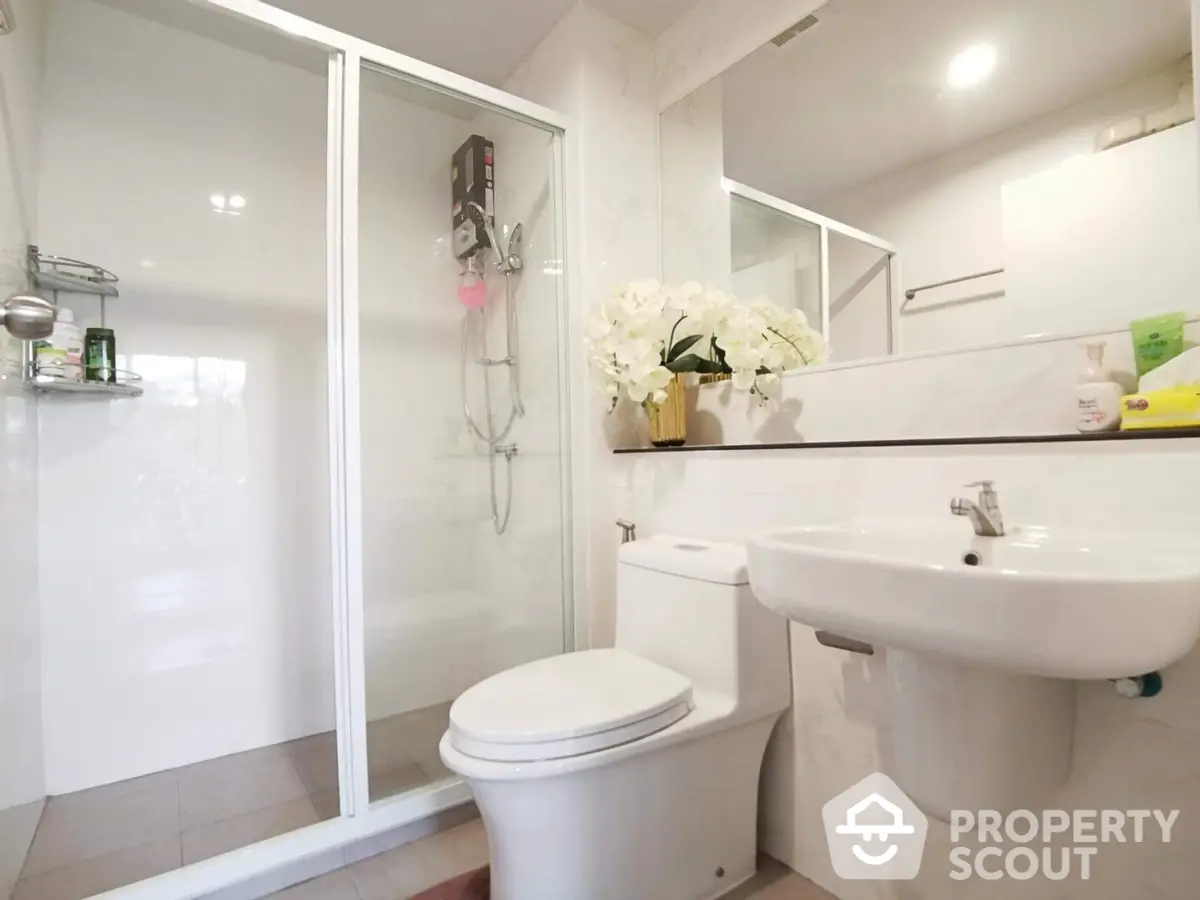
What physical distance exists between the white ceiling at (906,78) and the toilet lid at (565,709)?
51.4 inches

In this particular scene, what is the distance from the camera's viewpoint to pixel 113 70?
1811 millimetres

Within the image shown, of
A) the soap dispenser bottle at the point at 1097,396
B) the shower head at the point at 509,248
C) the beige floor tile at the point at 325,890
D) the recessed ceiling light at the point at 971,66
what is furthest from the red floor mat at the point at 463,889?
the recessed ceiling light at the point at 971,66

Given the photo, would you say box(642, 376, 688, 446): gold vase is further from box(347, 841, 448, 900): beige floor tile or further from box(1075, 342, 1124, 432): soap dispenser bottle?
box(347, 841, 448, 900): beige floor tile

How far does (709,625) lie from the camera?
129 cm

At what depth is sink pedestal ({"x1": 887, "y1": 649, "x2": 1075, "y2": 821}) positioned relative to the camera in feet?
2.88

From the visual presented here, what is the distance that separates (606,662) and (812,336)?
3.09ft

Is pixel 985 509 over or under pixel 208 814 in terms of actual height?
over

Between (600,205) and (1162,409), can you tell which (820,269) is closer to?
(600,205)

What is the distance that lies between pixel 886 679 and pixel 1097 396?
2.03 ft

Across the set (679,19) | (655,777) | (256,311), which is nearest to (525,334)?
(256,311)

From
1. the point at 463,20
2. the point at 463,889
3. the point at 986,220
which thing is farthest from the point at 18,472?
the point at 986,220

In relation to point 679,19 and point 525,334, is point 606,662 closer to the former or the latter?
point 525,334

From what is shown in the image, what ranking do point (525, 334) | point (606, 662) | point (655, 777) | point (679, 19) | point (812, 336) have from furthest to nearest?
1. point (525, 334)
2. point (679, 19)
3. point (812, 336)
4. point (606, 662)
5. point (655, 777)

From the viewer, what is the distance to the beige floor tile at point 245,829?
4.60ft
